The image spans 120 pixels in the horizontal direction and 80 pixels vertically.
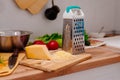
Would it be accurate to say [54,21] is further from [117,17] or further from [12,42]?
[117,17]

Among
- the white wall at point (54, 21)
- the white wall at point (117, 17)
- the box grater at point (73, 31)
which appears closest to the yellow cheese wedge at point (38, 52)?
the box grater at point (73, 31)

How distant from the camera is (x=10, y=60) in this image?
2.93 feet

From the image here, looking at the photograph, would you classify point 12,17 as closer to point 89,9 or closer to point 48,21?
point 48,21

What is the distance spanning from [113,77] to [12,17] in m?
0.70

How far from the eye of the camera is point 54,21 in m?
1.46

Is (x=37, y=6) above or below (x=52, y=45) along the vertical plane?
above

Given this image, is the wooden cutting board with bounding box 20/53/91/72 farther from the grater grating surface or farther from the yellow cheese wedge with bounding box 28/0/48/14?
the yellow cheese wedge with bounding box 28/0/48/14

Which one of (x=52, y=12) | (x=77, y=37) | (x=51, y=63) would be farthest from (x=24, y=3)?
(x=51, y=63)

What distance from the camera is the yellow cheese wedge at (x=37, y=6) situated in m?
1.33

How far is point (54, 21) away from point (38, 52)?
574 millimetres

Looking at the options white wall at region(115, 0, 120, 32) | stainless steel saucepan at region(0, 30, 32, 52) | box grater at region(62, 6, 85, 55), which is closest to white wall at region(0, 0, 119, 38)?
white wall at region(115, 0, 120, 32)

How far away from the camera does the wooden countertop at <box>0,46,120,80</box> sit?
0.74m

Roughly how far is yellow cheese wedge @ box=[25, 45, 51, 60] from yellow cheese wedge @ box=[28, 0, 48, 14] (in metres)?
0.45

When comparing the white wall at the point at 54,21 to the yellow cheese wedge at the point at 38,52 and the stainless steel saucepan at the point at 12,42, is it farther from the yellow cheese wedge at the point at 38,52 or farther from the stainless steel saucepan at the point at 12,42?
the yellow cheese wedge at the point at 38,52
